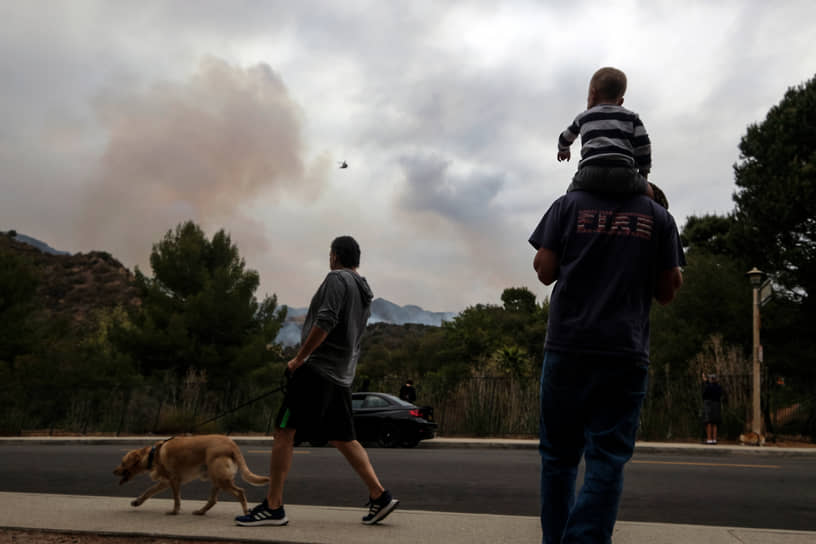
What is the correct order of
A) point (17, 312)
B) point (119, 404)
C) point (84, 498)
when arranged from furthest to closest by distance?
1. point (17, 312)
2. point (119, 404)
3. point (84, 498)

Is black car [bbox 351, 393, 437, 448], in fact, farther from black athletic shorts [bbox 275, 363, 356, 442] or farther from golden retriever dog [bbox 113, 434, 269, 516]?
black athletic shorts [bbox 275, 363, 356, 442]

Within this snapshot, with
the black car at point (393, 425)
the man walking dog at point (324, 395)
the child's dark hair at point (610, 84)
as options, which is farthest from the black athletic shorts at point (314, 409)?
the black car at point (393, 425)

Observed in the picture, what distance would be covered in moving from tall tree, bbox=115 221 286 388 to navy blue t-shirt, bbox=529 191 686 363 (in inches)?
1134

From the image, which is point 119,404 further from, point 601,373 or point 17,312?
point 601,373

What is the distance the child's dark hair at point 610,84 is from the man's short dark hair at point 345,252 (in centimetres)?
249

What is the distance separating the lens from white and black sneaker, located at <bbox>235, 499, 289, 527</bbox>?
4867 mm

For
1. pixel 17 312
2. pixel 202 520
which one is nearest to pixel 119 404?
pixel 17 312

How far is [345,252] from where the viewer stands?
5.21 meters

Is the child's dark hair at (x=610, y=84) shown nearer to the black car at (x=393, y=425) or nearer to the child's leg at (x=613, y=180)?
the child's leg at (x=613, y=180)

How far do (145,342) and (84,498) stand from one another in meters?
26.6

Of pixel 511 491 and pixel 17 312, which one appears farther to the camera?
pixel 17 312

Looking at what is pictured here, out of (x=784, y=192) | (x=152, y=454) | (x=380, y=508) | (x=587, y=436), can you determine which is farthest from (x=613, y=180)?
(x=784, y=192)

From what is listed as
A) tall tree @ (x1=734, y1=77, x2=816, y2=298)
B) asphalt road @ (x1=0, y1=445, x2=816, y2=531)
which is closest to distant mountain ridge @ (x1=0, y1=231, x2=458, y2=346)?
tall tree @ (x1=734, y1=77, x2=816, y2=298)

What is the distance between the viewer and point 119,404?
22203mm
